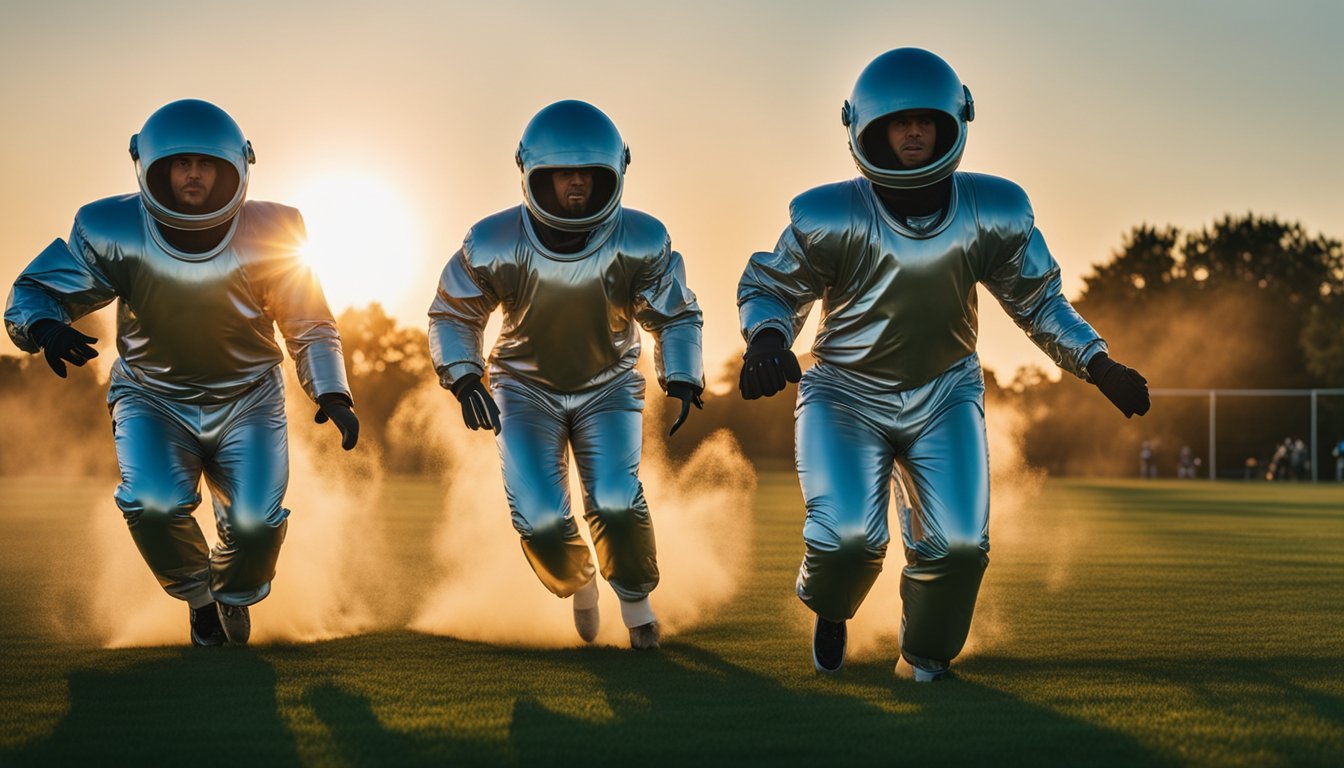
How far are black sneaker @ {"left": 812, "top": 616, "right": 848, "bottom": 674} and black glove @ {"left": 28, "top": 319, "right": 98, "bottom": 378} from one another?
4.12 meters

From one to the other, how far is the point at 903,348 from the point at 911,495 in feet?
2.57

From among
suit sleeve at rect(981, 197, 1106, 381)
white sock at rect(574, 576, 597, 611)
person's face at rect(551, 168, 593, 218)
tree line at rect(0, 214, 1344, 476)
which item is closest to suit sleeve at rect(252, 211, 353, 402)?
person's face at rect(551, 168, 593, 218)

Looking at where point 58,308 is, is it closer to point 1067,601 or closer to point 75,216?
point 75,216

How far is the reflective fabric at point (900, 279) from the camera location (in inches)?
302

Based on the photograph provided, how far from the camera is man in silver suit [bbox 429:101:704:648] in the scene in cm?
862

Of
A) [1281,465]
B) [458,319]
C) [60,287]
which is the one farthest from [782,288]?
[1281,465]

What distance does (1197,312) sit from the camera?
75062 mm

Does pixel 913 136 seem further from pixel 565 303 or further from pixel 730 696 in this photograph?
pixel 730 696

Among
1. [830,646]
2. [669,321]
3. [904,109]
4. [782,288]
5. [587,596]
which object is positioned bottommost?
[830,646]

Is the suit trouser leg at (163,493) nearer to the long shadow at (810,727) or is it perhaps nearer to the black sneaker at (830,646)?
the long shadow at (810,727)

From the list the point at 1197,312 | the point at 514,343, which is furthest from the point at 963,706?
the point at 1197,312

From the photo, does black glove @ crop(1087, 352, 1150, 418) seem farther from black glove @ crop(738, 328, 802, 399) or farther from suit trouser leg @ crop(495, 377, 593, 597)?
suit trouser leg @ crop(495, 377, 593, 597)

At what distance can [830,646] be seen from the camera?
7.79 meters

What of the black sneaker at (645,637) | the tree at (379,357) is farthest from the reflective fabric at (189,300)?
the tree at (379,357)
